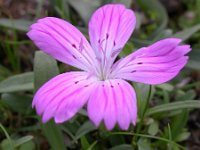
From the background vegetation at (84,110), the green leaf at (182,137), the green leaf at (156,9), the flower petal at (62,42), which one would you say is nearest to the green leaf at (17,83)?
the background vegetation at (84,110)

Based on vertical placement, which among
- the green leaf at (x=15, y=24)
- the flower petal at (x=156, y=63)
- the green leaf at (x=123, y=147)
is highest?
the green leaf at (x=15, y=24)

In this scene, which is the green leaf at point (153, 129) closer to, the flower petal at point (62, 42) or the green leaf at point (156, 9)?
the flower petal at point (62, 42)

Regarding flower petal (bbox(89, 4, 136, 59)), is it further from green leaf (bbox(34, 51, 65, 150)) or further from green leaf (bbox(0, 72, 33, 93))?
green leaf (bbox(0, 72, 33, 93))

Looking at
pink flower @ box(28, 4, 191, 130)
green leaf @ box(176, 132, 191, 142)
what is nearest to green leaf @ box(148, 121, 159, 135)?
green leaf @ box(176, 132, 191, 142)

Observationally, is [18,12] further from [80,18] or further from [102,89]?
[102,89]

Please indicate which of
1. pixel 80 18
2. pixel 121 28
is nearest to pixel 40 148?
pixel 121 28

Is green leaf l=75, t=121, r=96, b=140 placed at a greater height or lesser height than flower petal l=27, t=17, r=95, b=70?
lesser

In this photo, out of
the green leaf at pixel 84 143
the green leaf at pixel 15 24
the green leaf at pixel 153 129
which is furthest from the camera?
the green leaf at pixel 15 24

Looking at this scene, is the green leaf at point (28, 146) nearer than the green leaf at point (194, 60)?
Yes
